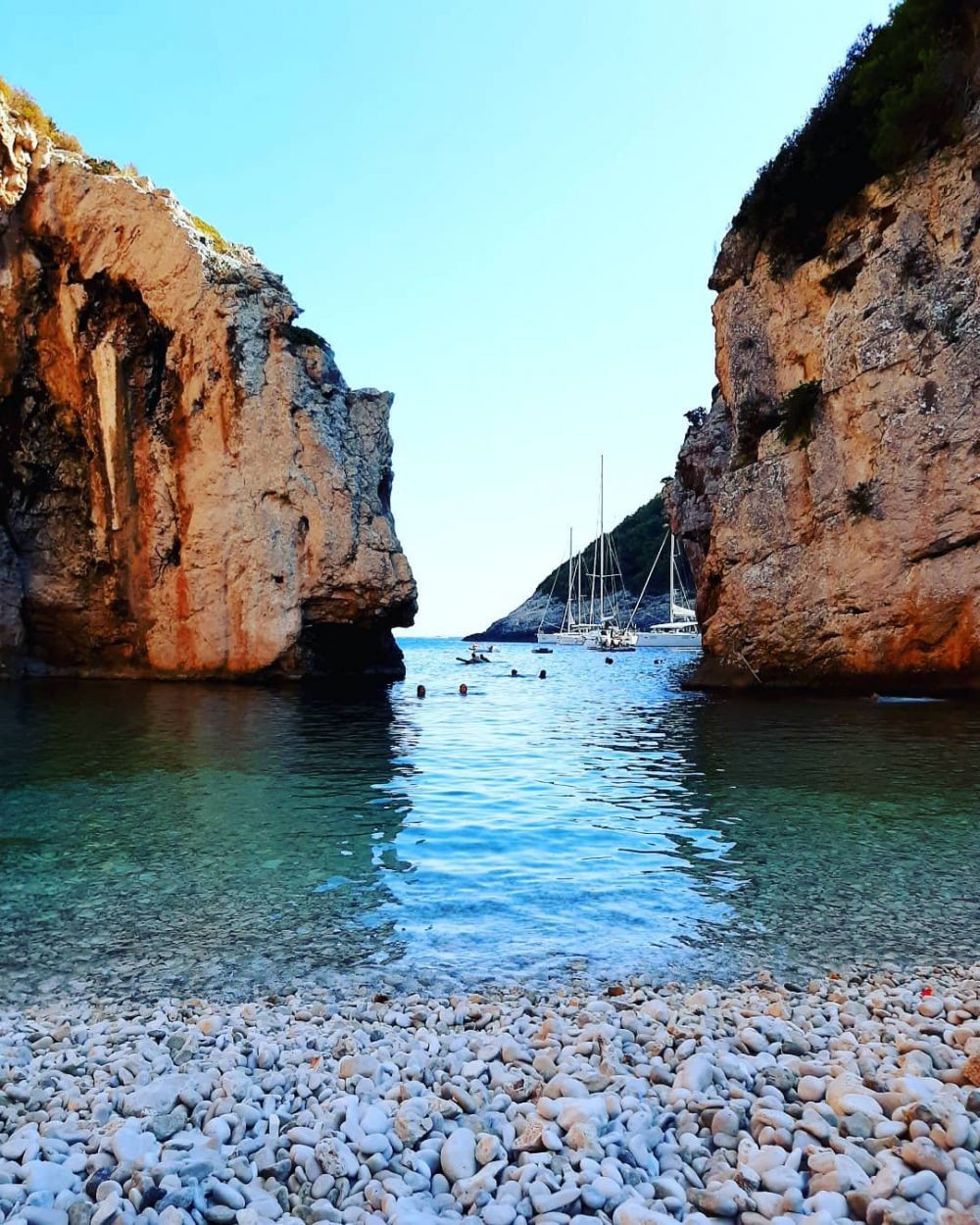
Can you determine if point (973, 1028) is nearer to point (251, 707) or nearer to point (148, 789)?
point (148, 789)

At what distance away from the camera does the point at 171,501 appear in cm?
3416

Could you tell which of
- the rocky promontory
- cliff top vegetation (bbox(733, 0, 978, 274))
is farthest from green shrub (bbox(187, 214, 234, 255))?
the rocky promontory

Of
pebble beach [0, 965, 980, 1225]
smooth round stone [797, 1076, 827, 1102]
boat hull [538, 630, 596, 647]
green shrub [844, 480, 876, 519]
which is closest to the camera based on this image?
pebble beach [0, 965, 980, 1225]

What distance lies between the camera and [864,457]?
25.5m

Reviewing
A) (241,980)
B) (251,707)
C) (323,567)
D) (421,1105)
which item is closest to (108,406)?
(323,567)

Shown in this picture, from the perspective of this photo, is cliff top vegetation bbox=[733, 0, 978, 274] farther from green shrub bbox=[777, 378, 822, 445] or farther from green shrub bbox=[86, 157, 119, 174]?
green shrub bbox=[86, 157, 119, 174]

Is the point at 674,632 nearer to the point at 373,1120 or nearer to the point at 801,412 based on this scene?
the point at 801,412

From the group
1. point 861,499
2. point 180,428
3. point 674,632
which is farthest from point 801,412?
point 674,632

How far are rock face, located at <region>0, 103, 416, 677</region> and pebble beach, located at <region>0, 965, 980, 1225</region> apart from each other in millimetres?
29265

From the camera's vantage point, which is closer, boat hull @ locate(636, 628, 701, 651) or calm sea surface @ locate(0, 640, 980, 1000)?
calm sea surface @ locate(0, 640, 980, 1000)

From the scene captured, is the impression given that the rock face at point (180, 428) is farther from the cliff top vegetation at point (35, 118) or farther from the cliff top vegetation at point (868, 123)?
the cliff top vegetation at point (868, 123)

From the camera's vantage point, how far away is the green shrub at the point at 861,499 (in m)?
25.1

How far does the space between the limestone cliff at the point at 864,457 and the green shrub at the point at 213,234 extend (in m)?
23.5

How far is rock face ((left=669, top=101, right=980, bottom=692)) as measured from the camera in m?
23.6
